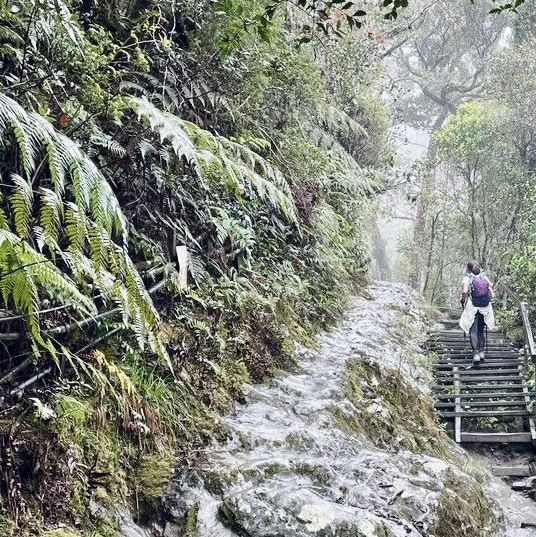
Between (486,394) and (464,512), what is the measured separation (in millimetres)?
4490

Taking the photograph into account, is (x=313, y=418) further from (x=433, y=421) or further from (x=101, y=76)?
(x=101, y=76)

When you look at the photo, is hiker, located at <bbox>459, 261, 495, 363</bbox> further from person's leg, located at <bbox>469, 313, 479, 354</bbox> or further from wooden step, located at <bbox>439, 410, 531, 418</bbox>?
wooden step, located at <bbox>439, 410, 531, 418</bbox>

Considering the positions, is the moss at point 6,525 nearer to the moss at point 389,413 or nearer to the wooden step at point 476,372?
the moss at point 389,413

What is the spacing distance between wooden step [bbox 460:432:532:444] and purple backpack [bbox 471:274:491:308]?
2475 millimetres

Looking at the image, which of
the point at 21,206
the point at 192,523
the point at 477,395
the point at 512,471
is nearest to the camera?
the point at 21,206

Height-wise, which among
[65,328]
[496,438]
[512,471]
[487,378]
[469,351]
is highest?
[469,351]

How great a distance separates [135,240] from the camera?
4.54 meters

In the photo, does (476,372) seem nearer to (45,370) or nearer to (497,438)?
(497,438)

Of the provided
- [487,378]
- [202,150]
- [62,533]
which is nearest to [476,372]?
[487,378]

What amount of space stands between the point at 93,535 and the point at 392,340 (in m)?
6.66

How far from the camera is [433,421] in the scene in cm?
670

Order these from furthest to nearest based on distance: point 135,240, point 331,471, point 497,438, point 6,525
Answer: point 497,438 → point 135,240 → point 331,471 → point 6,525

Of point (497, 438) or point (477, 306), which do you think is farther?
point (477, 306)

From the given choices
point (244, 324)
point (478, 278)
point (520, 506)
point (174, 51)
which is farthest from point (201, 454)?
point (478, 278)
